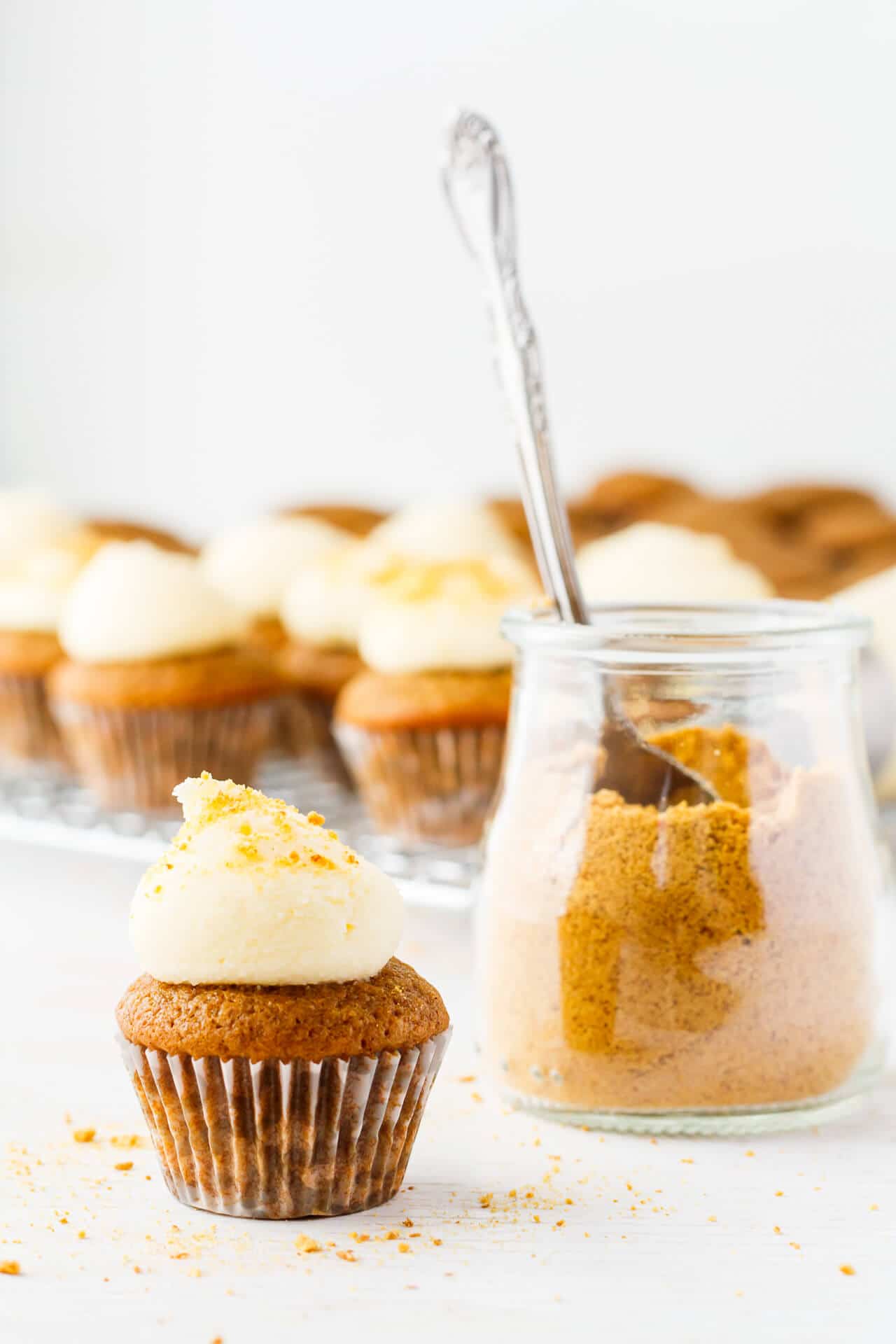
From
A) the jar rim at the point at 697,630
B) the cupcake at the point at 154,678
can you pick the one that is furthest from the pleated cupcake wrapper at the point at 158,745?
the jar rim at the point at 697,630

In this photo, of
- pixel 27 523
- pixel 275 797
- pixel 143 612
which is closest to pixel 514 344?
pixel 275 797

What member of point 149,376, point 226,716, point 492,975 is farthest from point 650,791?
point 149,376

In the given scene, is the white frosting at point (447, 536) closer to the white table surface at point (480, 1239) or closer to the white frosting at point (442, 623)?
the white frosting at point (442, 623)

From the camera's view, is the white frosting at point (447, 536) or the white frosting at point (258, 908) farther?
the white frosting at point (447, 536)

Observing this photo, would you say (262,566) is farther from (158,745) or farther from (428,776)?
(428,776)

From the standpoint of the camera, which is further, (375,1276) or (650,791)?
(650,791)

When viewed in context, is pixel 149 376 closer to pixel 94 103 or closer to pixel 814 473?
pixel 94 103

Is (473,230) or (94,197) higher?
(94,197)

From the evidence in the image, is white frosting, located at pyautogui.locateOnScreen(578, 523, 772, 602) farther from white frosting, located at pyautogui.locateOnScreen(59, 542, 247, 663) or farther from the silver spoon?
the silver spoon
